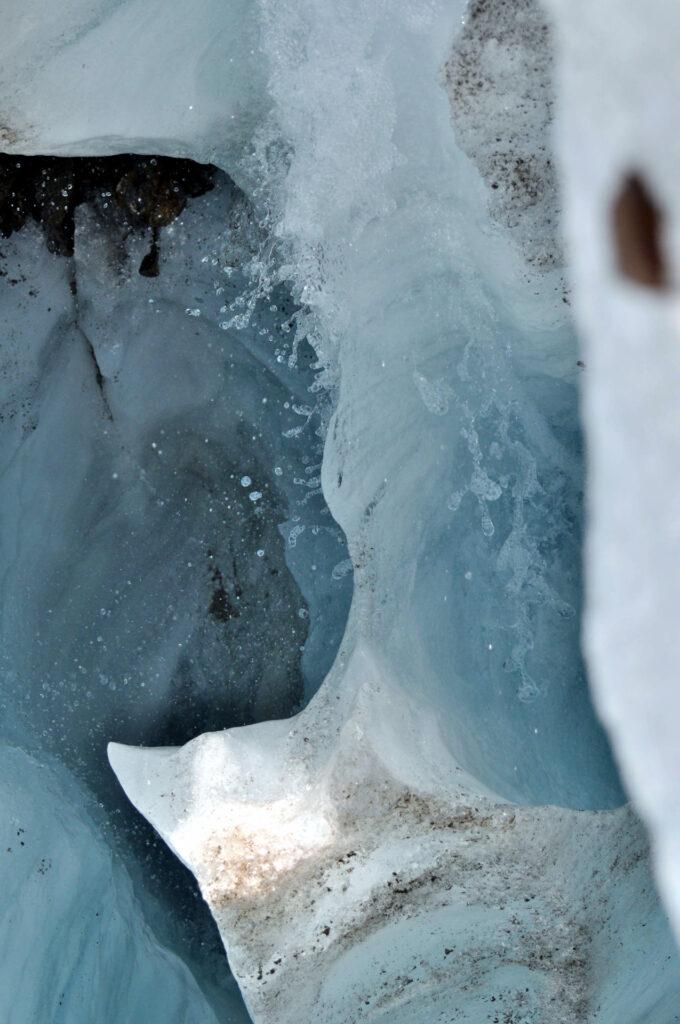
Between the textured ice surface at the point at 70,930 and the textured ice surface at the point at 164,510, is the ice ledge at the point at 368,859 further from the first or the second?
the textured ice surface at the point at 70,930

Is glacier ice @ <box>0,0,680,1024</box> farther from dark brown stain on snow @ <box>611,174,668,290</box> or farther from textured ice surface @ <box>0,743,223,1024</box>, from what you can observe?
dark brown stain on snow @ <box>611,174,668,290</box>

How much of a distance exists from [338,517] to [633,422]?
0.76m

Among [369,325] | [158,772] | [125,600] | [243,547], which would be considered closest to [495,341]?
[369,325]

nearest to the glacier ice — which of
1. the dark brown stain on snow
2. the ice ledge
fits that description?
the ice ledge

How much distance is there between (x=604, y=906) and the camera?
2.03 m

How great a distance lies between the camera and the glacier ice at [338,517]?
6.43 feet

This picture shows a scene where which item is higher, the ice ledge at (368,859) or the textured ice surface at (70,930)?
the ice ledge at (368,859)

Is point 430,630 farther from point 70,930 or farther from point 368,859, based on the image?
point 70,930

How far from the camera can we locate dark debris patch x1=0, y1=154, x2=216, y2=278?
2184mm

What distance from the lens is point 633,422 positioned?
6.70 ft

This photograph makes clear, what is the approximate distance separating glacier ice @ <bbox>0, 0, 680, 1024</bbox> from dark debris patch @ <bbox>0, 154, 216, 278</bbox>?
44mm

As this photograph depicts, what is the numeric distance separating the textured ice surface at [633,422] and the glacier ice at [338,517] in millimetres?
68

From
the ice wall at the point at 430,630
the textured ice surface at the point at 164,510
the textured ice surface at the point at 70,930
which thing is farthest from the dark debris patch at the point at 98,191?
the textured ice surface at the point at 70,930

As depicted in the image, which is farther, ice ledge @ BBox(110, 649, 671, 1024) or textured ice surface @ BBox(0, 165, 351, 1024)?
textured ice surface @ BBox(0, 165, 351, 1024)
